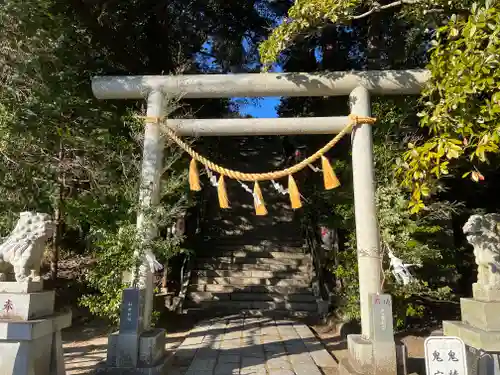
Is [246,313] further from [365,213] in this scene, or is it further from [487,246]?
[487,246]

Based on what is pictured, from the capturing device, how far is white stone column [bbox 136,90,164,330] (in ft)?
16.8

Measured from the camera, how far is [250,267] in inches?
404

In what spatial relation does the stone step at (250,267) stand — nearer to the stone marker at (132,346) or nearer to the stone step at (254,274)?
the stone step at (254,274)

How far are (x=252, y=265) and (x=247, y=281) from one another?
674mm

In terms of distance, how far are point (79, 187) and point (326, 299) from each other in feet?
18.7

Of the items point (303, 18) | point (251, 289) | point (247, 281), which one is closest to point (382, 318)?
point (303, 18)

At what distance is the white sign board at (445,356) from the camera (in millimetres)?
2760

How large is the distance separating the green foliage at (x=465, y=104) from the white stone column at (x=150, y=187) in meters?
3.18

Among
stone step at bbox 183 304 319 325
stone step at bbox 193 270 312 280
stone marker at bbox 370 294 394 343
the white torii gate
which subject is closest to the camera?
stone marker at bbox 370 294 394 343

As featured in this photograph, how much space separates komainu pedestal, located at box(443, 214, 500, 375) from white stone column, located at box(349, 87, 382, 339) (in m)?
0.99

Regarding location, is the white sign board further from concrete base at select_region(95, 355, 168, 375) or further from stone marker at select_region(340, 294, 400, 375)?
concrete base at select_region(95, 355, 168, 375)

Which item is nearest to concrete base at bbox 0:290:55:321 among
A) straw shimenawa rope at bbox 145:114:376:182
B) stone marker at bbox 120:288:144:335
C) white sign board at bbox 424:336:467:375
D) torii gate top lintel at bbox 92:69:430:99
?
stone marker at bbox 120:288:144:335

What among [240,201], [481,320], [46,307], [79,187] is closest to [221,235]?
[240,201]

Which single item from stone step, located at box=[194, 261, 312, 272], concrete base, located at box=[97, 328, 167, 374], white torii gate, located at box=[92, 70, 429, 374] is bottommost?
concrete base, located at box=[97, 328, 167, 374]
